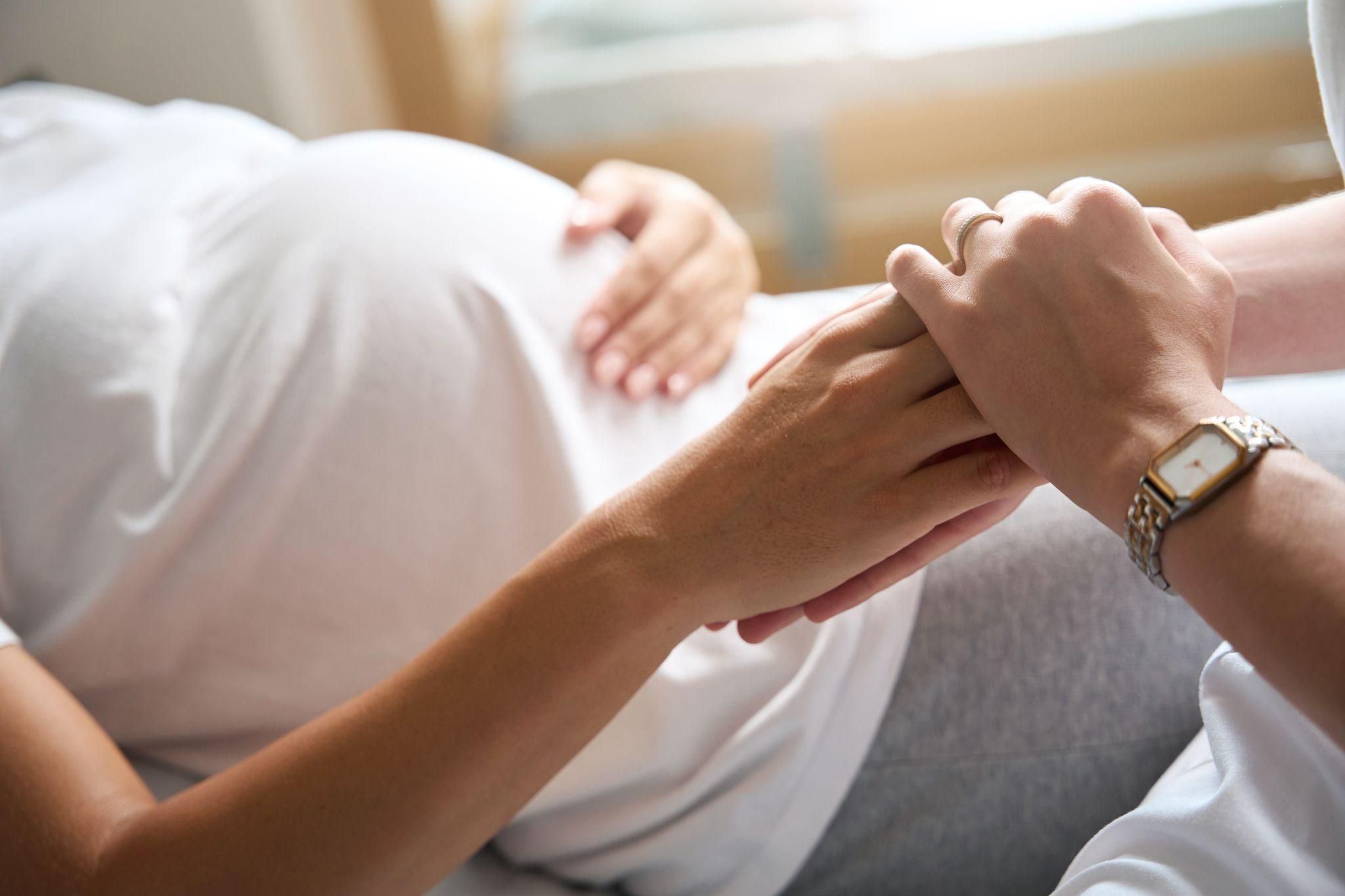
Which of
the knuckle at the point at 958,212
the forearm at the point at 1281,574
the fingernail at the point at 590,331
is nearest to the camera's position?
the forearm at the point at 1281,574

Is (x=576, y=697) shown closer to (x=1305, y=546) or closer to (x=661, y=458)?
(x=661, y=458)

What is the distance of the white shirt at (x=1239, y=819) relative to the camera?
1.86 feet

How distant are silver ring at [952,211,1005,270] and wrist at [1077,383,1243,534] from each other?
0.53 ft

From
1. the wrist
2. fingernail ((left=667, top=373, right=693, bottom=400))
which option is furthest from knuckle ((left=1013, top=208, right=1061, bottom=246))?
fingernail ((left=667, top=373, right=693, bottom=400))

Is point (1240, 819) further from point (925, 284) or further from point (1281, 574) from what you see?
point (925, 284)

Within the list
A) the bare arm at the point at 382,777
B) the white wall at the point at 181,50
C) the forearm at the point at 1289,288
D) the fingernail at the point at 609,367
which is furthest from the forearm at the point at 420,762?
the white wall at the point at 181,50

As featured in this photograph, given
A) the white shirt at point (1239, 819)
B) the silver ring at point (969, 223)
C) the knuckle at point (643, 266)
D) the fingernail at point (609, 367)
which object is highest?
the silver ring at point (969, 223)

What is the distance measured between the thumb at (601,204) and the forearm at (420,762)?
0.39 meters

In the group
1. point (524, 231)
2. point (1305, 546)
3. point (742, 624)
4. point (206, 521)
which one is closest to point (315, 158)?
point (524, 231)

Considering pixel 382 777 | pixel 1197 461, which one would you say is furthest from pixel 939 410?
pixel 382 777

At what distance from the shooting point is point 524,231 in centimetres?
94

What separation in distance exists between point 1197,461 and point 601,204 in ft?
2.07

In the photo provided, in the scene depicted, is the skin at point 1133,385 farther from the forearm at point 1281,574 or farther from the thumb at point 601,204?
the thumb at point 601,204

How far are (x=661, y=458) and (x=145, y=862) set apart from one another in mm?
436
